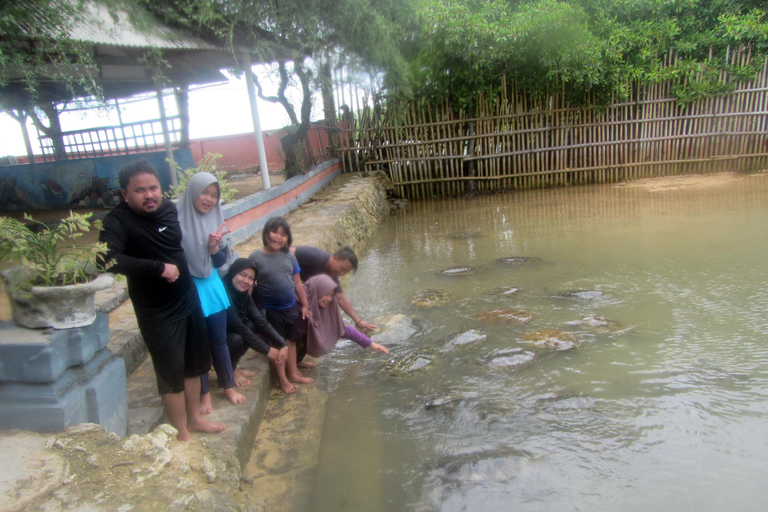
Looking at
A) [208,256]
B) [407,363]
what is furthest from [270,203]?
[208,256]

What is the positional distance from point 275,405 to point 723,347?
3.07 m

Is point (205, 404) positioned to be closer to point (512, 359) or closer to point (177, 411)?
point (177, 411)

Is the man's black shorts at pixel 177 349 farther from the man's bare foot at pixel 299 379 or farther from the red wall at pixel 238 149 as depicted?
the red wall at pixel 238 149

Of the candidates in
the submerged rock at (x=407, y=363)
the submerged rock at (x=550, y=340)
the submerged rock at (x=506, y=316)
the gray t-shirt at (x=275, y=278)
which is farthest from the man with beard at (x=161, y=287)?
the submerged rock at (x=506, y=316)

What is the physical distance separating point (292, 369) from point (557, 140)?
9229 mm

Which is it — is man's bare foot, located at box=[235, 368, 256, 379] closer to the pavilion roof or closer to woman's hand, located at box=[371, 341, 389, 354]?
woman's hand, located at box=[371, 341, 389, 354]

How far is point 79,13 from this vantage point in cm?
455

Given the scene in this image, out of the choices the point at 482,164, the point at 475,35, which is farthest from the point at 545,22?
the point at 482,164

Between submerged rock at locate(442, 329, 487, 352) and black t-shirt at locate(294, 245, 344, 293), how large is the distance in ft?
3.13

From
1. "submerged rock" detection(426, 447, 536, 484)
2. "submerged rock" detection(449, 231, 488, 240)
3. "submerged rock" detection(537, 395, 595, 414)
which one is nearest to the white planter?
"submerged rock" detection(426, 447, 536, 484)

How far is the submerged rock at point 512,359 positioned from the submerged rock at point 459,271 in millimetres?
2114

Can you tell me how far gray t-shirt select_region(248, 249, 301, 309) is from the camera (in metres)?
3.33

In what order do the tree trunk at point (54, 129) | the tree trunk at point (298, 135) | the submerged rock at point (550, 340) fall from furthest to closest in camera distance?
the tree trunk at point (54, 129) → the tree trunk at point (298, 135) → the submerged rock at point (550, 340)

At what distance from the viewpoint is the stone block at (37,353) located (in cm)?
199
